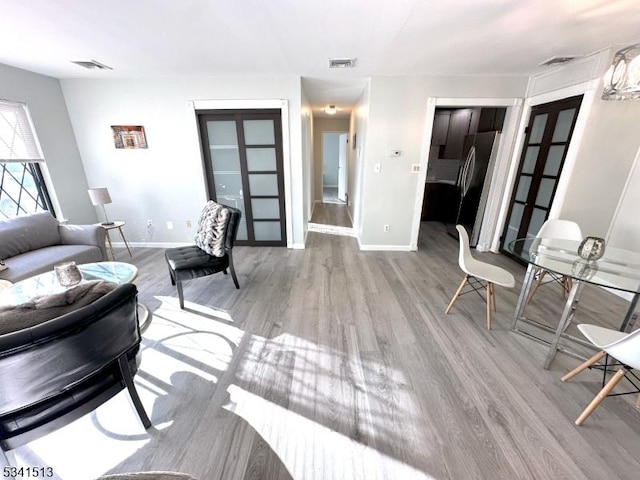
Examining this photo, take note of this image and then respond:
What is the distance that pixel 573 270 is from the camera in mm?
1738

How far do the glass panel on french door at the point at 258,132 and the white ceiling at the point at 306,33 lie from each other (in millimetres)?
663

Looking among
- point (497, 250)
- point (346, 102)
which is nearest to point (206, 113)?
point (346, 102)

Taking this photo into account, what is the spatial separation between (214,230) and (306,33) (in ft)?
6.49

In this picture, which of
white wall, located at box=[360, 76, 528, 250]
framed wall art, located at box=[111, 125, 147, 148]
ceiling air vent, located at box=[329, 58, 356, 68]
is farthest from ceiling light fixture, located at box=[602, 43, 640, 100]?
framed wall art, located at box=[111, 125, 147, 148]

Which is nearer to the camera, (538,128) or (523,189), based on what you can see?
(538,128)

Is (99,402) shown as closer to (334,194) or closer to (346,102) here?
(346,102)

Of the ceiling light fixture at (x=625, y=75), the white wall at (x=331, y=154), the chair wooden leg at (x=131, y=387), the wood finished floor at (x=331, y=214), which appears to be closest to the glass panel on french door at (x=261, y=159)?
the wood finished floor at (x=331, y=214)

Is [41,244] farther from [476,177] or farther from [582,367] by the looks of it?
[476,177]

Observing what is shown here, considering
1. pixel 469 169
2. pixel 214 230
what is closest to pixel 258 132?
pixel 214 230

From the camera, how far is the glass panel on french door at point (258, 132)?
11.7 feet

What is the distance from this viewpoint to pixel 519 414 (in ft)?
4.71

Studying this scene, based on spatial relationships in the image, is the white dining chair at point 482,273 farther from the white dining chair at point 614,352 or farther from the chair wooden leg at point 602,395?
the chair wooden leg at point 602,395

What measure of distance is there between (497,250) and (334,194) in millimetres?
6105

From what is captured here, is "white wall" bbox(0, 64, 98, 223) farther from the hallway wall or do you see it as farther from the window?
the hallway wall
